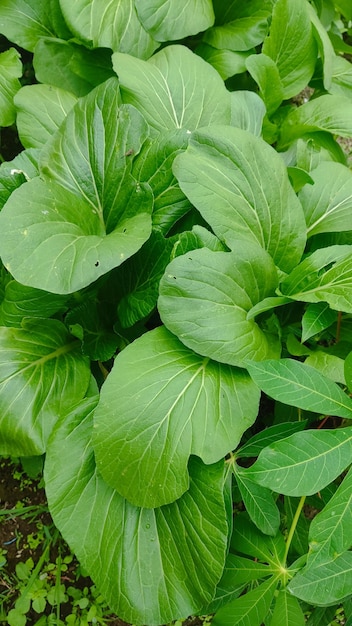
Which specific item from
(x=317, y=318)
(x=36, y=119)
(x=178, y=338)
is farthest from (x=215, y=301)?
(x=36, y=119)

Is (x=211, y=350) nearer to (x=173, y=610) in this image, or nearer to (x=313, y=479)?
(x=313, y=479)

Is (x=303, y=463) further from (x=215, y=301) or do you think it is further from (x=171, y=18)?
(x=171, y=18)

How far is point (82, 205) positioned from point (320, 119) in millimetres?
777

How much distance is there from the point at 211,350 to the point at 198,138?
44cm

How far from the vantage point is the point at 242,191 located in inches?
46.6

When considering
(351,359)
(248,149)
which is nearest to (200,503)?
(351,359)

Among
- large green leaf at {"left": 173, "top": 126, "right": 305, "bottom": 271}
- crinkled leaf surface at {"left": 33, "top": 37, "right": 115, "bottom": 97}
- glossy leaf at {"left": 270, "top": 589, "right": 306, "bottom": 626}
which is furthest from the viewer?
crinkled leaf surface at {"left": 33, "top": 37, "right": 115, "bottom": 97}

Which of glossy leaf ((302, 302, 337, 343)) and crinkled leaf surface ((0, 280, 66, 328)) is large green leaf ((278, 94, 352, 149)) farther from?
crinkled leaf surface ((0, 280, 66, 328))

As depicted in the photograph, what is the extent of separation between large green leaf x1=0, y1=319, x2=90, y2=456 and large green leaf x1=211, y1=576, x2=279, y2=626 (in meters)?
0.49

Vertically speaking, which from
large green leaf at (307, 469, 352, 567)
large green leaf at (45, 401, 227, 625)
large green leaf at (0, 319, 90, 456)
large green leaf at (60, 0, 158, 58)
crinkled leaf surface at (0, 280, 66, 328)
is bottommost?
large green leaf at (45, 401, 227, 625)

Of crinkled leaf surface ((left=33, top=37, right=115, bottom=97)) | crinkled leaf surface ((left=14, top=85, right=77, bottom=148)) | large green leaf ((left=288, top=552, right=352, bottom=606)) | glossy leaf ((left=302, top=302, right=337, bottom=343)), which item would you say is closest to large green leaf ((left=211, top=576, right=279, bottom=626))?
large green leaf ((left=288, top=552, right=352, bottom=606))

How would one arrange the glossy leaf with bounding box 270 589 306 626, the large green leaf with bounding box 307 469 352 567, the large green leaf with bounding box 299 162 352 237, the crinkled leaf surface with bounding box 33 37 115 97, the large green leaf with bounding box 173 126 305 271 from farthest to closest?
the crinkled leaf surface with bounding box 33 37 115 97, the large green leaf with bounding box 299 162 352 237, the large green leaf with bounding box 173 126 305 271, the glossy leaf with bounding box 270 589 306 626, the large green leaf with bounding box 307 469 352 567

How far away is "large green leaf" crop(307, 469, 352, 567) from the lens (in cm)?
88

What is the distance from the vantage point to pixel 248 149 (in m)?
1.19
